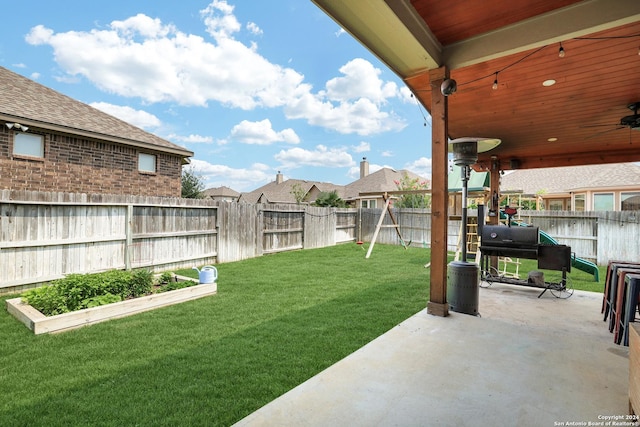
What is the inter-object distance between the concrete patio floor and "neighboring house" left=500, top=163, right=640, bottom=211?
27.6ft

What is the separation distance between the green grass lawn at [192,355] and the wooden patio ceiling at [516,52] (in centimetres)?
263

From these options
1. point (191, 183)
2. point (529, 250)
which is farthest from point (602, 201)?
point (191, 183)

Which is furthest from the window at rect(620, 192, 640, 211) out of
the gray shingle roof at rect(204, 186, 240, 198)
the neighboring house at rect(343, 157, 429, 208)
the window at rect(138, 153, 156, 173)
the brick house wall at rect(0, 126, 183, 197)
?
the gray shingle roof at rect(204, 186, 240, 198)

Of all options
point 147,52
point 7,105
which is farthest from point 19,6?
point 147,52

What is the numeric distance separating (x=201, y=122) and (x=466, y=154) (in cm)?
2754

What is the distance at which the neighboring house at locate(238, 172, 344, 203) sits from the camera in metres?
28.0

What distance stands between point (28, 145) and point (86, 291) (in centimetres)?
601

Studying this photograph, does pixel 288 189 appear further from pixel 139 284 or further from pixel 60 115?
pixel 139 284

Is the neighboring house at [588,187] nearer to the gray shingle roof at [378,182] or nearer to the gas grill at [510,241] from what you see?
the gas grill at [510,241]

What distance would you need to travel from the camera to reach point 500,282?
16.2 feet

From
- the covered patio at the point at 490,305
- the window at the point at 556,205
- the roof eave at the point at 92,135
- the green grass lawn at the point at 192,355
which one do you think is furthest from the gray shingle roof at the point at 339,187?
the green grass lawn at the point at 192,355

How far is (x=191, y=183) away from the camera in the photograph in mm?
20438

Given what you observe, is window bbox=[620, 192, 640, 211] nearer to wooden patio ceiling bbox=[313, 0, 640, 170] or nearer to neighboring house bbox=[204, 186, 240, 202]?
wooden patio ceiling bbox=[313, 0, 640, 170]

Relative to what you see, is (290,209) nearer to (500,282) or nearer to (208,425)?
(500,282)
